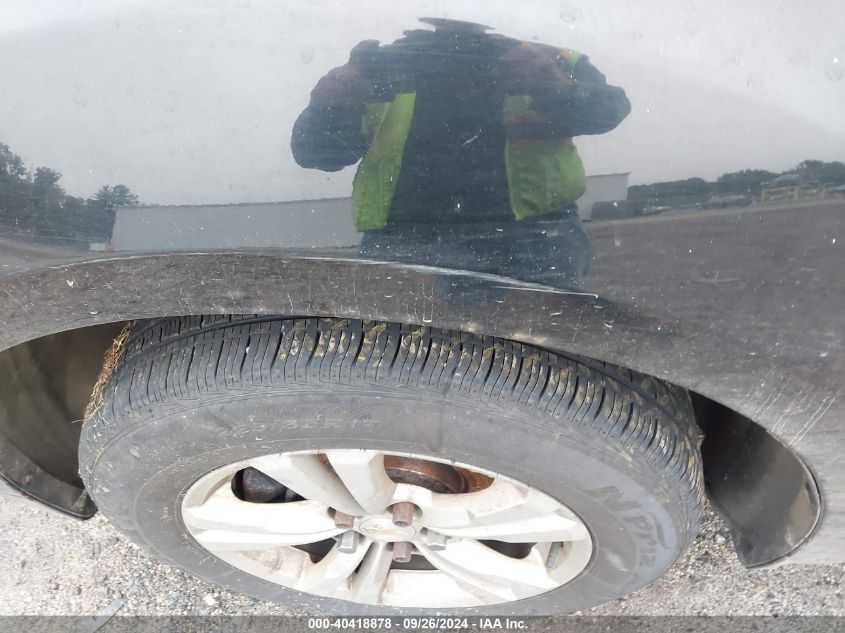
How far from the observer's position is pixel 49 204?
103 centimetres

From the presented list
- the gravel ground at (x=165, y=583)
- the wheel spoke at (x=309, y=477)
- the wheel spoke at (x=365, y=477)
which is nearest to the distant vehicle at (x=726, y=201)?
the wheel spoke at (x=365, y=477)

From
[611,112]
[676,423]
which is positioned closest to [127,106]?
[611,112]

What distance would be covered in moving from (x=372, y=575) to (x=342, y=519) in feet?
0.86

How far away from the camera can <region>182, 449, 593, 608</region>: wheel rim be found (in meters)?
1.50

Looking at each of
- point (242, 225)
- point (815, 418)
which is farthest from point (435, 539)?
point (242, 225)

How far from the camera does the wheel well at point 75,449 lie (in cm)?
159

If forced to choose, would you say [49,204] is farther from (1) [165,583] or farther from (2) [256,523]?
(1) [165,583]

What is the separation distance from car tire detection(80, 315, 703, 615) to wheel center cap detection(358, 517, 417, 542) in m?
0.39

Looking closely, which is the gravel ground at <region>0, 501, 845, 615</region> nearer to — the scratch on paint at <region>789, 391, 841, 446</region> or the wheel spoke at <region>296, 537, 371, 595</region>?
the wheel spoke at <region>296, 537, 371, 595</region>

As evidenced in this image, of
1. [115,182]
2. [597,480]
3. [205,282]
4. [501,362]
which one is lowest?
[597,480]

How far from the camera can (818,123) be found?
93 centimetres

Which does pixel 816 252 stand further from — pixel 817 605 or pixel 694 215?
pixel 817 605

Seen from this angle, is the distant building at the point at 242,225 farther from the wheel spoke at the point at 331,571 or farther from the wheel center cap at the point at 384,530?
the wheel spoke at the point at 331,571

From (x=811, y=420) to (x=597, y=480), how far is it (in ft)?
1.25
